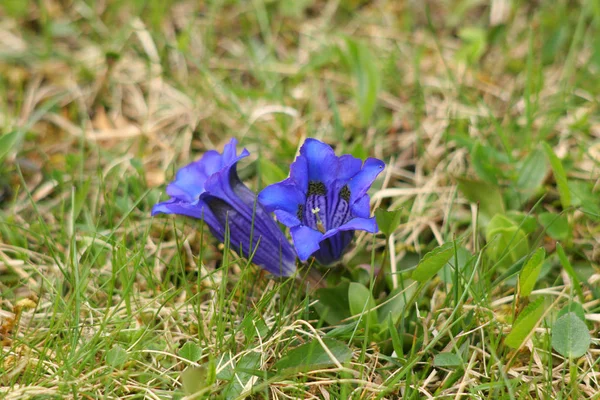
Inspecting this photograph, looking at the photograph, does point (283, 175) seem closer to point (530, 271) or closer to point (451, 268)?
point (451, 268)

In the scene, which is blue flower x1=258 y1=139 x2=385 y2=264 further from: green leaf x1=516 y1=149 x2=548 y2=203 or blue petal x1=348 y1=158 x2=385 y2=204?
green leaf x1=516 y1=149 x2=548 y2=203

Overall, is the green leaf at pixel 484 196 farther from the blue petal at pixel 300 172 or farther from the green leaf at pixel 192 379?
the green leaf at pixel 192 379

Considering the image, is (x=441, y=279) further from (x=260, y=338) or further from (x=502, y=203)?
(x=260, y=338)

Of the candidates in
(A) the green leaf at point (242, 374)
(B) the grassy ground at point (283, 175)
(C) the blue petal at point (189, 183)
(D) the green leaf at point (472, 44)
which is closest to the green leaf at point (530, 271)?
(B) the grassy ground at point (283, 175)

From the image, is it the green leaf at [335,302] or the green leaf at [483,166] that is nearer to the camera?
the green leaf at [335,302]

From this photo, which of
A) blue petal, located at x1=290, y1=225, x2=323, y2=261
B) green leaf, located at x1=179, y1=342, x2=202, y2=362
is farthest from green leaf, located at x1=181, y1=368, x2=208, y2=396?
blue petal, located at x1=290, y1=225, x2=323, y2=261
